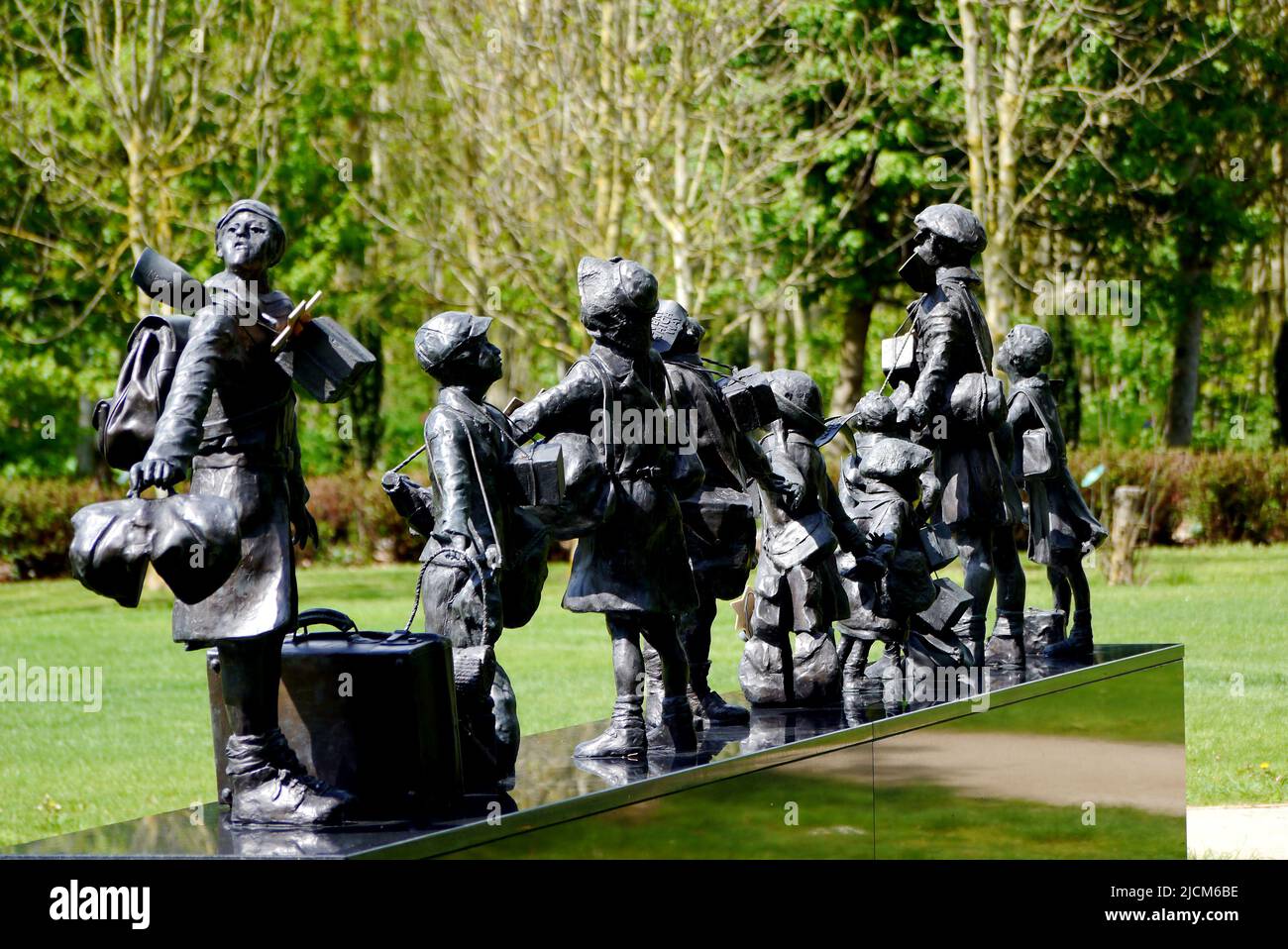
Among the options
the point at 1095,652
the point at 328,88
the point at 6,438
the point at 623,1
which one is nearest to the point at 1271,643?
the point at 1095,652

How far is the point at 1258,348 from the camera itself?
127ft

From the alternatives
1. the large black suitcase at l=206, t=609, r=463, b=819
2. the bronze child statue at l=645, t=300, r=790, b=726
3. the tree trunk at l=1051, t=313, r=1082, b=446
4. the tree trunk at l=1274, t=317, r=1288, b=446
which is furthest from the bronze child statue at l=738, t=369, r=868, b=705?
the tree trunk at l=1274, t=317, r=1288, b=446

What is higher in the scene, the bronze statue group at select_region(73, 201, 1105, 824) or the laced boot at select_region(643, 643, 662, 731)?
the bronze statue group at select_region(73, 201, 1105, 824)

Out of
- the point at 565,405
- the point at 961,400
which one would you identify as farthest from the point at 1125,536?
the point at 565,405

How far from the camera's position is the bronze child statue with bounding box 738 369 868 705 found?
726 centimetres

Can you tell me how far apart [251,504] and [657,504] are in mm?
1576

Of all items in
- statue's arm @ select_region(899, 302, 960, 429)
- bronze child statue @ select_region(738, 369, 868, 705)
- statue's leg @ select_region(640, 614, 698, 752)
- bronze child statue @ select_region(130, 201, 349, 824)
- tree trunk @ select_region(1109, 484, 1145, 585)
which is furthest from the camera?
tree trunk @ select_region(1109, 484, 1145, 585)

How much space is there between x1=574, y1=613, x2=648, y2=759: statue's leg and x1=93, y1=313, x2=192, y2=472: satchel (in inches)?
72.8

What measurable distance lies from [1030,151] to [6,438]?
17.6m

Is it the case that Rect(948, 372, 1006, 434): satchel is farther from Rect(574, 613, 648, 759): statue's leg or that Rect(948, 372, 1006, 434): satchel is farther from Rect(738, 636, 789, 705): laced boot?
Rect(574, 613, 648, 759): statue's leg

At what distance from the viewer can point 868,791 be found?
272 inches

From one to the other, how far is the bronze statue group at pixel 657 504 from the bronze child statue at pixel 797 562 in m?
0.01

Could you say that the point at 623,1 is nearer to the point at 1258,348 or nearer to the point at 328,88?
the point at 328,88
